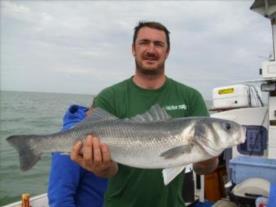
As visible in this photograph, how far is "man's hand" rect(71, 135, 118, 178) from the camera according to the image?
3453 mm

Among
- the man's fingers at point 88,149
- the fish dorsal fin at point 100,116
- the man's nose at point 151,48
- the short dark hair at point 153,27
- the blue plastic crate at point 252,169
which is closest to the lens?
the man's fingers at point 88,149

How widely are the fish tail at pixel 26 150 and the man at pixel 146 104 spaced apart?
0.35m

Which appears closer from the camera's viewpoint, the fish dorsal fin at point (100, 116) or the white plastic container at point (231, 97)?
the fish dorsal fin at point (100, 116)

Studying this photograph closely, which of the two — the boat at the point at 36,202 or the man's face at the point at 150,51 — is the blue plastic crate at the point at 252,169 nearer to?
the boat at the point at 36,202

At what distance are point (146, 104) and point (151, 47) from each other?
0.49 metres

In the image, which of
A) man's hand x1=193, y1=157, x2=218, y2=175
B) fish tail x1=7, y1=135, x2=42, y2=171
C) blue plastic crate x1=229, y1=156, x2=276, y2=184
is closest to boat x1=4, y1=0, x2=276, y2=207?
blue plastic crate x1=229, y1=156, x2=276, y2=184

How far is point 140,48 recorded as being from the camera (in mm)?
3893

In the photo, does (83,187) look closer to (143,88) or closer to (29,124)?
(143,88)

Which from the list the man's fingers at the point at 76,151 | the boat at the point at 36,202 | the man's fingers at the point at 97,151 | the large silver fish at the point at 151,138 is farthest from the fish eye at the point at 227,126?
the boat at the point at 36,202

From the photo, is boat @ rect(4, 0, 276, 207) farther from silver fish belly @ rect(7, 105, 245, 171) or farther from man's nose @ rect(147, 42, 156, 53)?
man's nose @ rect(147, 42, 156, 53)

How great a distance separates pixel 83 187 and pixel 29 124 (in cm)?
3430

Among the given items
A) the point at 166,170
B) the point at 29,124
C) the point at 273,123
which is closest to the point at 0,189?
the point at 273,123

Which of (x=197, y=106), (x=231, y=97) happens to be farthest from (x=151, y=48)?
(x=231, y=97)

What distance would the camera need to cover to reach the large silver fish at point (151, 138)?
334cm
